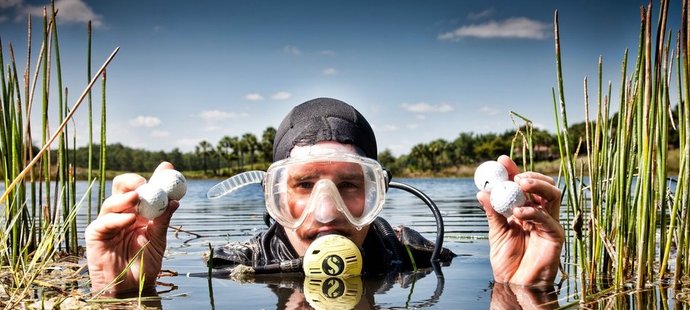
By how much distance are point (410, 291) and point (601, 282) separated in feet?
3.16

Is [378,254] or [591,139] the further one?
[378,254]

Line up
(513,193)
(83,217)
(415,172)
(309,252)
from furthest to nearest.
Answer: (415,172) < (83,217) < (309,252) < (513,193)

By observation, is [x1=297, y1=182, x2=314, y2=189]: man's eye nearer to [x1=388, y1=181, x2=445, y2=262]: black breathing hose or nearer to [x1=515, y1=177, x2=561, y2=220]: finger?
[x1=388, y1=181, x2=445, y2=262]: black breathing hose

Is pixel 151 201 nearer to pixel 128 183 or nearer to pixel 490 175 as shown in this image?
pixel 128 183

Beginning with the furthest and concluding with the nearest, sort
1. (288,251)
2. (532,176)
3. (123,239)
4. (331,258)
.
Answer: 1. (288,251)
2. (331,258)
3. (123,239)
4. (532,176)

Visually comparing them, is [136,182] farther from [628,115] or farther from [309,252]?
[628,115]

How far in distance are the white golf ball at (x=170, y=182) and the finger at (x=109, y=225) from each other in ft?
0.68

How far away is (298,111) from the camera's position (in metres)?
3.97

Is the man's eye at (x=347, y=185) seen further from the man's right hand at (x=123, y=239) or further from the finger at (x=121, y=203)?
the finger at (x=121, y=203)

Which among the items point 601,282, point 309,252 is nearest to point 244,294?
Answer: point 309,252

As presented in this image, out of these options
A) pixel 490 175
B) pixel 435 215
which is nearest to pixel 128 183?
pixel 490 175

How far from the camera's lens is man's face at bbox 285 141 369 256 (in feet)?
11.6

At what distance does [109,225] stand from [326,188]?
1231mm

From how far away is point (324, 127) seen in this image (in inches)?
144
